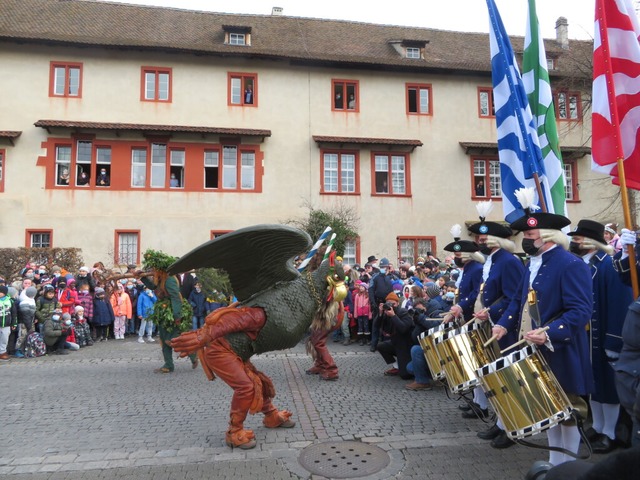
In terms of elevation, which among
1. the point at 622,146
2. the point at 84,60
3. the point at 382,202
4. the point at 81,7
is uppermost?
the point at 81,7

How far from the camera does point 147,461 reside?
4531 mm

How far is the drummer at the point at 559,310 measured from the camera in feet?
12.5

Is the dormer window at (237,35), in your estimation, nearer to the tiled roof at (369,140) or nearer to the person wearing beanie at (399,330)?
the tiled roof at (369,140)

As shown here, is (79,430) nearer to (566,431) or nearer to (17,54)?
(566,431)

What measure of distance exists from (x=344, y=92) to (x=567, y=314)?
20.5m

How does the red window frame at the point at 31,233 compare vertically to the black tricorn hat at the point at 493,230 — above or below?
above

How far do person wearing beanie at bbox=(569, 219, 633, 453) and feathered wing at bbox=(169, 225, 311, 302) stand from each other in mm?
2959

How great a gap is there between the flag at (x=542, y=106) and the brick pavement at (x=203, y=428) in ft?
11.2

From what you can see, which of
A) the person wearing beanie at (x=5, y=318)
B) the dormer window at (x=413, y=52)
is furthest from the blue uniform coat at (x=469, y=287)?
the dormer window at (x=413, y=52)

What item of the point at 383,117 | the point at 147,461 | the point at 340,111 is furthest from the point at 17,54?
the point at 147,461

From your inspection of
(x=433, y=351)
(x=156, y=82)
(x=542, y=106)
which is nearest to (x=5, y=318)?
(x=433, y=351)

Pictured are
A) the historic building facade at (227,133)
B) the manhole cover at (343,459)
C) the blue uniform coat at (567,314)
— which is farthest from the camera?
the historic building facade at (227,133)

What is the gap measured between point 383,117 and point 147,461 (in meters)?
20.7

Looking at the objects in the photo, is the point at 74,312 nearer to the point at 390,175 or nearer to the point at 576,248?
the point at 576,248
